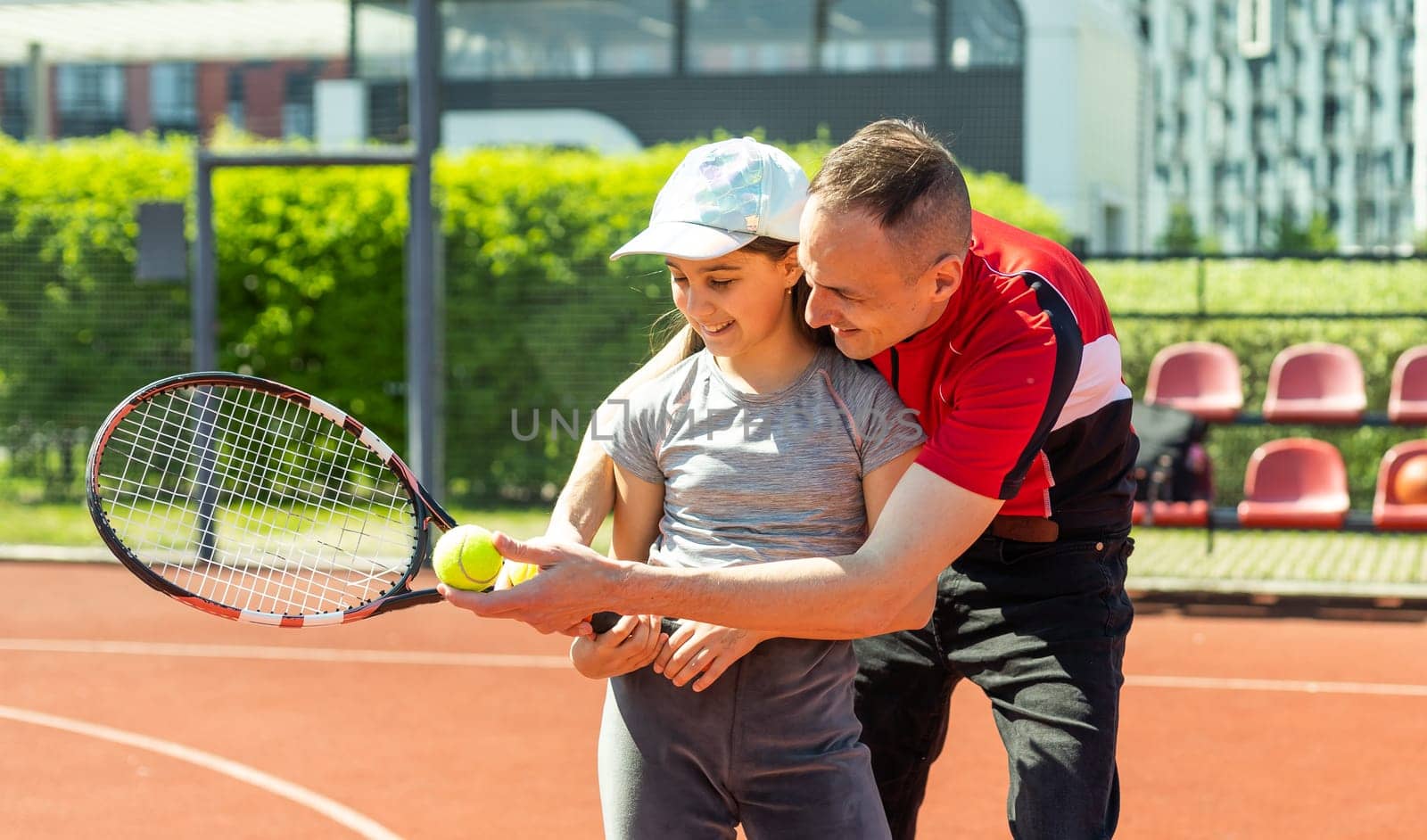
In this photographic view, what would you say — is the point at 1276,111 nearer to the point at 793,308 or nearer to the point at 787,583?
the point at 793,308

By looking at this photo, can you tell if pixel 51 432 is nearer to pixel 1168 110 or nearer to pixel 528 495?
pixel 528 495

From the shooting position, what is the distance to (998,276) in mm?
2684

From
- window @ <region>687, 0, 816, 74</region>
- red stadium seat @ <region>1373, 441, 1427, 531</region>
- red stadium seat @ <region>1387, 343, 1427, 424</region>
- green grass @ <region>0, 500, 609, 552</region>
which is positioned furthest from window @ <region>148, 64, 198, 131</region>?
red stadium seat @ <region>1373, 441, 1427, 531</region>

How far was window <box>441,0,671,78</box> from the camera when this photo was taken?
2175cm

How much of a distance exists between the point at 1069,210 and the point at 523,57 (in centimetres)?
750

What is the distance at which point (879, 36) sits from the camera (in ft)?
67.1

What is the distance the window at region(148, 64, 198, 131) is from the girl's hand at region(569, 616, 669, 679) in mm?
38529

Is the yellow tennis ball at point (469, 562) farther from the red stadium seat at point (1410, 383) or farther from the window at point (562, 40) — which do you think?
the window at point (562, 40)

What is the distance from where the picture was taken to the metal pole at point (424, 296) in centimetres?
932

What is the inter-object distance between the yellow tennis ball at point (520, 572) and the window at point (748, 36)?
18.6 m

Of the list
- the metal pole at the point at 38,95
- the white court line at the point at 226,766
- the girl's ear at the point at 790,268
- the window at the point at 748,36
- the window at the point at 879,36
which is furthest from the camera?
the window at the point at 748,36

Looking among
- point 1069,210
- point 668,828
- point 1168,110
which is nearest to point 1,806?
point 668,828

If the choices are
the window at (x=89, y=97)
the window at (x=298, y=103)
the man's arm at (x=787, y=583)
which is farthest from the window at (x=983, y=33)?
the man's arm at (x=787, y=583)

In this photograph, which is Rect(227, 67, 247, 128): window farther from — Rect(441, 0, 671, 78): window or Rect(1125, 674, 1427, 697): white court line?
Rect(1125, 674, 1427, 697): white court line
